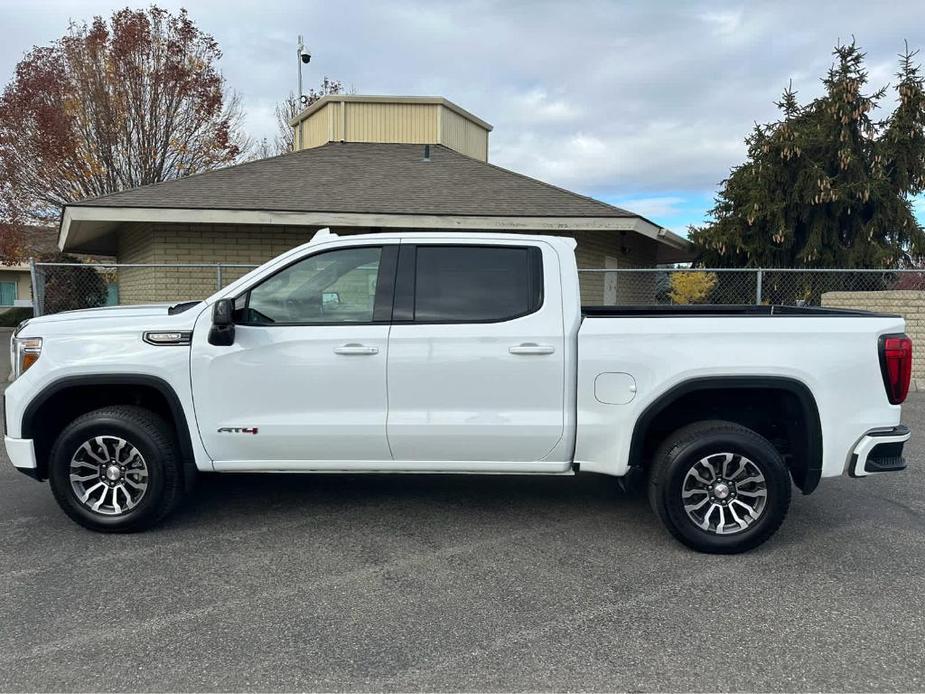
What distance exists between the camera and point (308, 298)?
14.2 feet

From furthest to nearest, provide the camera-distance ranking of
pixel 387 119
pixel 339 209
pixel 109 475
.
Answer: pixel 387 119
pixel 339 209
pixel 109 475

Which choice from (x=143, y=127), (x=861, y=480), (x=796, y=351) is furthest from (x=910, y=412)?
(x=143, y=127)

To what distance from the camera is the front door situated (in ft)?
13.7

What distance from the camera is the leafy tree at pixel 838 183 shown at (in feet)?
44.4

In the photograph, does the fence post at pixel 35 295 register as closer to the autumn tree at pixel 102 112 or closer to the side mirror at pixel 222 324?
the side mirror at pixel 222 324

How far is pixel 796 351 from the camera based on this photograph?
13.2 feet

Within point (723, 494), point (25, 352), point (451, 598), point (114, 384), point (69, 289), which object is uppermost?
point (69, 289)

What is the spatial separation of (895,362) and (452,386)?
8.51ft

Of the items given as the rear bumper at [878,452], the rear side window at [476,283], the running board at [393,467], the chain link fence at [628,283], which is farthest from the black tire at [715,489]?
the chain link fence at [628,283]

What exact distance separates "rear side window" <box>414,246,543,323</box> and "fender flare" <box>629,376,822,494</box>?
94 cm

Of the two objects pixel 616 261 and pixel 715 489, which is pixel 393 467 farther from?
pixel 616 261

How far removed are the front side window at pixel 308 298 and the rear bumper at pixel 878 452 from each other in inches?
119

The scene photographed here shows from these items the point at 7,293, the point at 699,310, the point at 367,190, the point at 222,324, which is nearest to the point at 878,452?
the point at 699,310

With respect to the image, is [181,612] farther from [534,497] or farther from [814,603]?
[814,603]
